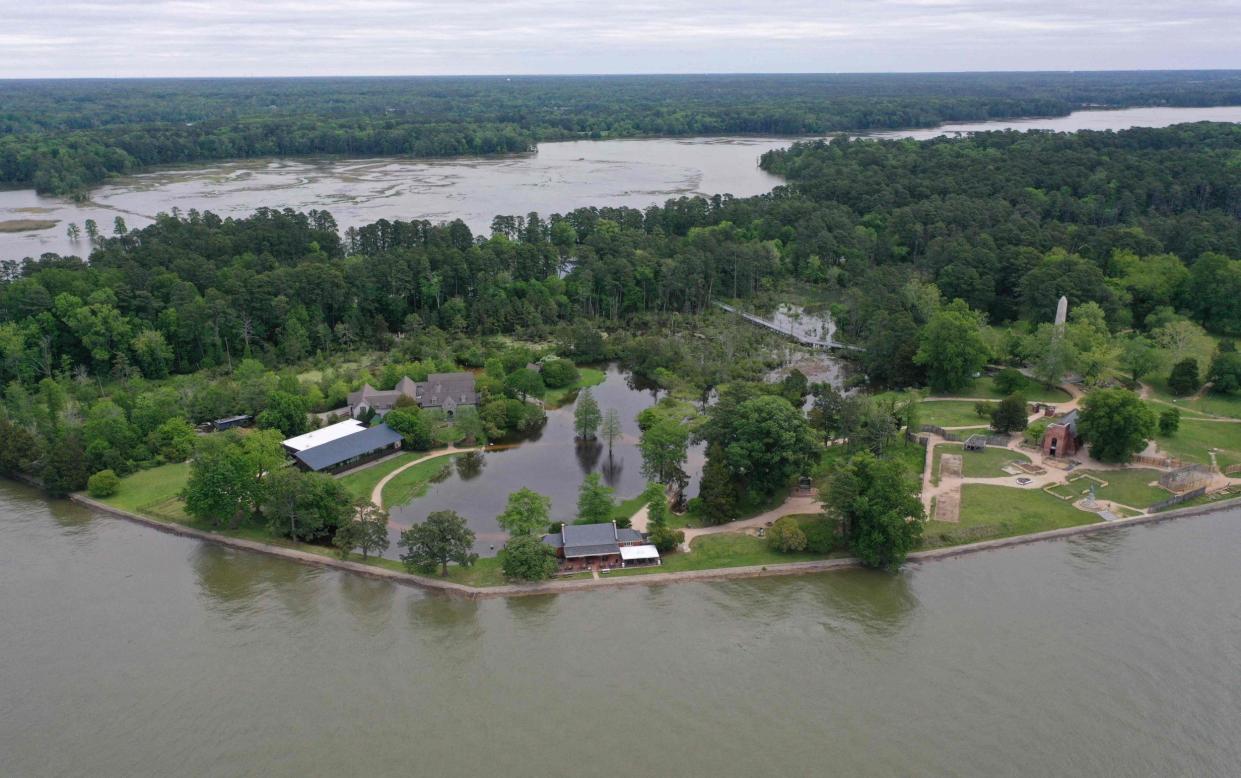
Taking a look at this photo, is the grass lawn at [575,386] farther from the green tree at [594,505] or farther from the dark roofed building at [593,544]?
the dark roofed building at [593,544]

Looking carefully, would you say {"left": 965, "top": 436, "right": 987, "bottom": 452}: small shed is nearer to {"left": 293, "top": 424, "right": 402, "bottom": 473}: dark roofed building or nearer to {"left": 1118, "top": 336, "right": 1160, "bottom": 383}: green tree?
{"left": 1118, "top": 336, "right": 1160, "bottom": 383}: green tree

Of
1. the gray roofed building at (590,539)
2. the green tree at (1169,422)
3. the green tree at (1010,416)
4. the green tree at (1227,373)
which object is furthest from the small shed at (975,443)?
the gray roofed building at (590,539)

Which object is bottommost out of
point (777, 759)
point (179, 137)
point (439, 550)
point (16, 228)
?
point (777, 759)

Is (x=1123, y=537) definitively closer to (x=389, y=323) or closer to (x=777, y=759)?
(x=777, y=759)

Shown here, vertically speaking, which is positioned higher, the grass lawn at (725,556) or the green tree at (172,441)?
the green tree at (172,441)

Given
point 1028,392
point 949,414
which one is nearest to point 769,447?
point 949,414

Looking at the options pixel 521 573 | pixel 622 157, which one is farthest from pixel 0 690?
pixel 622 157
